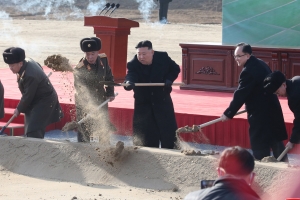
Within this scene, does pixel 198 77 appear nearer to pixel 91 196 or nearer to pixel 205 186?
pixel 91 196

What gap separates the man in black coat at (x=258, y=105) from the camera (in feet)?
22.6

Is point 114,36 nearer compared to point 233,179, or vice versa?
point 233,179

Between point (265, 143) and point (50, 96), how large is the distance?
2.62m

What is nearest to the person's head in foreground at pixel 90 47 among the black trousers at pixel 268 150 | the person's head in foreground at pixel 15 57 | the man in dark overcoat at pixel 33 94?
the man in dark overcoat at pixel 33 94

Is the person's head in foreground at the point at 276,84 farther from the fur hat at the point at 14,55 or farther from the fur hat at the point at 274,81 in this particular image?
the fur hat at the point at 14,55

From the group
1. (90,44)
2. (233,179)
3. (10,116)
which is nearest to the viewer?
(233,179)

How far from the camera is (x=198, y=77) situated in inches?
494

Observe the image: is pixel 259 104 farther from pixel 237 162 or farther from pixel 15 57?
pixel 237 162

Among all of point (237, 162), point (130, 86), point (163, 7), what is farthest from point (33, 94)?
point (163, 7)

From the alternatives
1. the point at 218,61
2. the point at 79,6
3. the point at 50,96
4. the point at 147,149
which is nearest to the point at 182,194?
the point at 147,149

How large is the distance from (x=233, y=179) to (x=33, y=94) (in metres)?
4.74

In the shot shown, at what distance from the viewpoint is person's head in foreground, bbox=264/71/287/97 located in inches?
251

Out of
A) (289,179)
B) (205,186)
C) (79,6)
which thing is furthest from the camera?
(79,6)

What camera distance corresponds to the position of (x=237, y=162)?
3.68m
